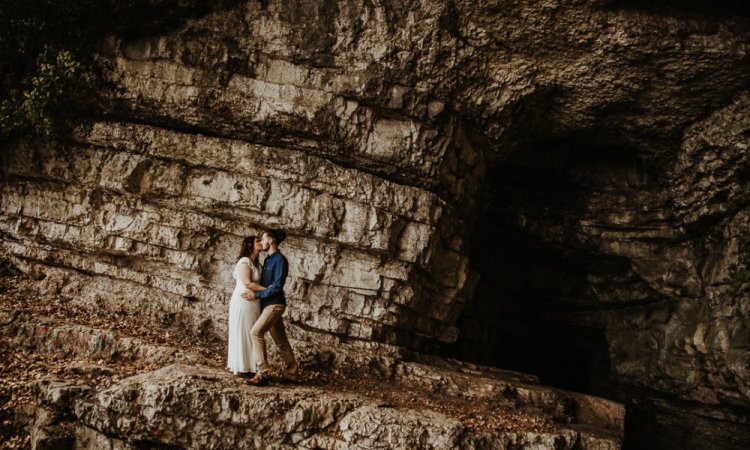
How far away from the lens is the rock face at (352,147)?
12.9 metres

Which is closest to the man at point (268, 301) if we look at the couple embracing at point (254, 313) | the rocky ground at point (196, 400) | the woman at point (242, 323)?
the couple embracing at point (254, 313)

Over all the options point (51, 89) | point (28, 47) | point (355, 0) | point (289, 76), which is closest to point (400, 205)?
point (289, 76)

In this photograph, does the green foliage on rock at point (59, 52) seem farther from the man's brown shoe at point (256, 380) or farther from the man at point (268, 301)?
the man's brown shoe at point (256, 380)

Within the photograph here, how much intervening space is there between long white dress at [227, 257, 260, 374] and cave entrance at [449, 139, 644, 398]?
355 inches

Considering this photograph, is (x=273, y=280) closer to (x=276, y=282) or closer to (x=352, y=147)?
(x=276, y=282)

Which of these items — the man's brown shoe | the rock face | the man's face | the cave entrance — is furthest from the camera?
the cave entrance

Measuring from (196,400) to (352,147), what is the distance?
6.84m

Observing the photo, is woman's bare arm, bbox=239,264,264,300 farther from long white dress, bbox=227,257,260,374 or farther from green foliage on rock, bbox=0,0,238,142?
green foliage on rock, bbox=0,0,238,142

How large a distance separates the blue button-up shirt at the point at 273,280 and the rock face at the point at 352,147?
9.49 feet

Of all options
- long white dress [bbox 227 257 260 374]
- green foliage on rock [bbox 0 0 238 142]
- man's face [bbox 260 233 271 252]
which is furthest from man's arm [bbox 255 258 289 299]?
green foliage on rock [bbox 0 0 238 142]

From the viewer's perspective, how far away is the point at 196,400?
898 cm

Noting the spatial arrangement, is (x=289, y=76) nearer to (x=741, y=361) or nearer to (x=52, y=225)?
(x=52, y=225)

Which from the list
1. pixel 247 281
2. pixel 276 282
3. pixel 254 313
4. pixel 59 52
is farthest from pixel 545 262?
pixel 59 52

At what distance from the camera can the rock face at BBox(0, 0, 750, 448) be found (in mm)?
12883
